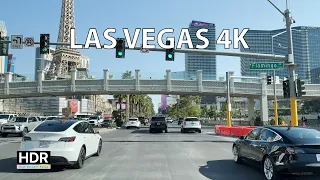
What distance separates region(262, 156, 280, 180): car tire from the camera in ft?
27.8

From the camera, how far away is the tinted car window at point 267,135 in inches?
368

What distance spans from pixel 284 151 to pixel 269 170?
2.64 feet

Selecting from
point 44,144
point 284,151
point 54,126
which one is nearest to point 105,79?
point 54,126

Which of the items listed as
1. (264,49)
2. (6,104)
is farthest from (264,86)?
(6,104)

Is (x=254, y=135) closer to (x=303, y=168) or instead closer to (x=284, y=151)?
(x=284, y=151)

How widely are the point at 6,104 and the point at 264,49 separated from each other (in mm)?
62662

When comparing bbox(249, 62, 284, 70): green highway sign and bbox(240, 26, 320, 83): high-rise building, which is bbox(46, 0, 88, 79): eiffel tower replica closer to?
bbox(240, 26, 320, 83): high-rise building

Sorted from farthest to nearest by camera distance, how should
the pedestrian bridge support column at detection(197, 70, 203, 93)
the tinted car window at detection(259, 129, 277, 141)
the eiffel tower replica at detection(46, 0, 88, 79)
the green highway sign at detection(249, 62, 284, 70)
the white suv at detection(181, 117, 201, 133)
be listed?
the eiffel tower replica at detection(46, 0, 88, 79)
the pedestrian bridge support column at detection(197, 70, 203, 93)
the white suv at detection(181, 117, 201, 133)
the green highway sign at detection(249, 62, 284, 70)
the tinted car window at detection(259, 129, 277, 141)

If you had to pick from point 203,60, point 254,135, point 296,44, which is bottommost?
point 254,135

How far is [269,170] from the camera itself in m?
8.85

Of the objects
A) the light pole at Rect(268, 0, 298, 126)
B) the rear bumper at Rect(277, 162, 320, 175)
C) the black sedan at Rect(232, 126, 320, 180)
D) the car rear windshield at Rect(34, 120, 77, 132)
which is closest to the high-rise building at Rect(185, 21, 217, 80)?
the light pole at Rect(268, 0, 298, 126)

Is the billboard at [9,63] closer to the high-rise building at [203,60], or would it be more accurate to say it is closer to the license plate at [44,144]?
the high-rise building at [203,60]

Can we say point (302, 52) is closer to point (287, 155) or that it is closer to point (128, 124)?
point (128, 124)

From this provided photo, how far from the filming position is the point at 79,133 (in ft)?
35.9
